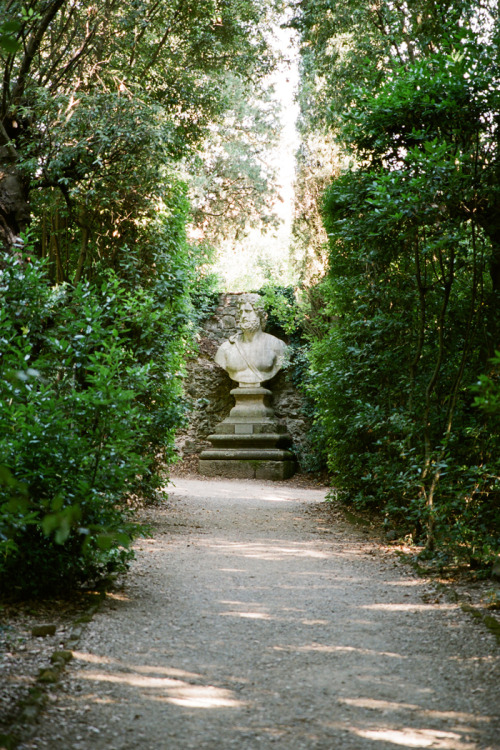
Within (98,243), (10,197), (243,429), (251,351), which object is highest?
(10,197)

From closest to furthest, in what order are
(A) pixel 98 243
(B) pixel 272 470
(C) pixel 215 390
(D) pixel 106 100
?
(D) pixel 106 100
(A) pixel 98 243
(B) pixel 272 470
(C) pixel 215 390

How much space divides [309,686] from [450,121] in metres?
4.10

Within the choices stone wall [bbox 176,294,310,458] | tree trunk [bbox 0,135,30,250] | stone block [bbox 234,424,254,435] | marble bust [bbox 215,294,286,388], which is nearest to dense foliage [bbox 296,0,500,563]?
tree trunk [bbox 0,135,30,250]

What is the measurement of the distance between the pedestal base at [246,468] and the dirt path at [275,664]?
271 inches

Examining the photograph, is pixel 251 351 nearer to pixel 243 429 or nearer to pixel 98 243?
pixel 243 429

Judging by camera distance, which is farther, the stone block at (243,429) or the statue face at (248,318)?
the statue face at (248,318)

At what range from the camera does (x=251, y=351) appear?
44.4 feet

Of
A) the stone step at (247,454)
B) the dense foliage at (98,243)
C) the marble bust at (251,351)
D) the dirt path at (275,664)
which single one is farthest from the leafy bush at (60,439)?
the marble bust at (251,351)

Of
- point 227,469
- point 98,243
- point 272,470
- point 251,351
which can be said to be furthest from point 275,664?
point 251,351

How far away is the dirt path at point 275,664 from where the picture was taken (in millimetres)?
2330

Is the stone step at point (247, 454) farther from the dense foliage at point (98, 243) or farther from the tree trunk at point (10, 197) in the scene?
the tree trunk at point (10, 197)

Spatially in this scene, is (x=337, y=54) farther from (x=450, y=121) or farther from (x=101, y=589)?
(x=101, y=589)

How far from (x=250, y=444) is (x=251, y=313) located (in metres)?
2.68

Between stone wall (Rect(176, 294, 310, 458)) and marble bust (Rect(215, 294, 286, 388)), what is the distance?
0.48m
